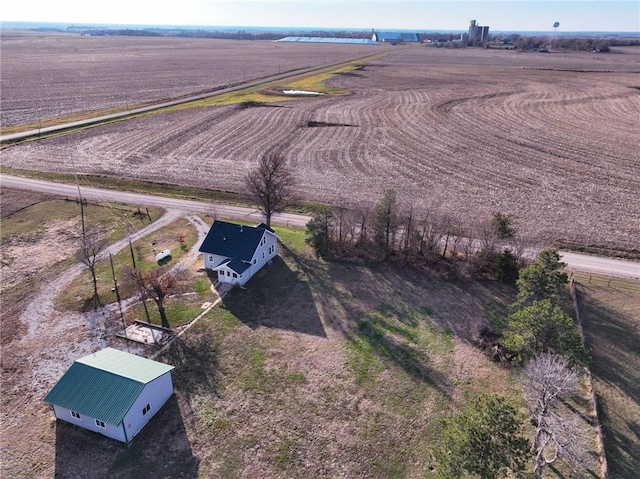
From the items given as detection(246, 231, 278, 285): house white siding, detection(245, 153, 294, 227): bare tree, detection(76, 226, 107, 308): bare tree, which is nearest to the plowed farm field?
detection(245, 153, 294, 227): bare tree

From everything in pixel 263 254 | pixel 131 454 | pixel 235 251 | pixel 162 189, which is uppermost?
pixel 235 251

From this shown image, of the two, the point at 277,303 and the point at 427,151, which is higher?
the point at 427,151

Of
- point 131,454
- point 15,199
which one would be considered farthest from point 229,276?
point 15,199

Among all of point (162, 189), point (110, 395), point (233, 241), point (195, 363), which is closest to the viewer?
point (110, 395)

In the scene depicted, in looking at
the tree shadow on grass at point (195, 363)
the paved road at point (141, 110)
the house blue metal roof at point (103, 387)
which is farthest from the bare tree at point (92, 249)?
the paved road at point (141, 110)

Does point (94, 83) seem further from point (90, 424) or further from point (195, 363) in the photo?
point (90, 424)

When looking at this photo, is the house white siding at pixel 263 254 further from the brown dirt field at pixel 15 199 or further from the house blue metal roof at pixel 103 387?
the brown dirt field at pixel 15 199

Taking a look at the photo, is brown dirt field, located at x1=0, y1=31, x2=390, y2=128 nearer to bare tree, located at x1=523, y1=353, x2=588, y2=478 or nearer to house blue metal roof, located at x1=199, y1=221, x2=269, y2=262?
house blue metal roof, located at x1=199, y1=221, x2=269, y2=262
